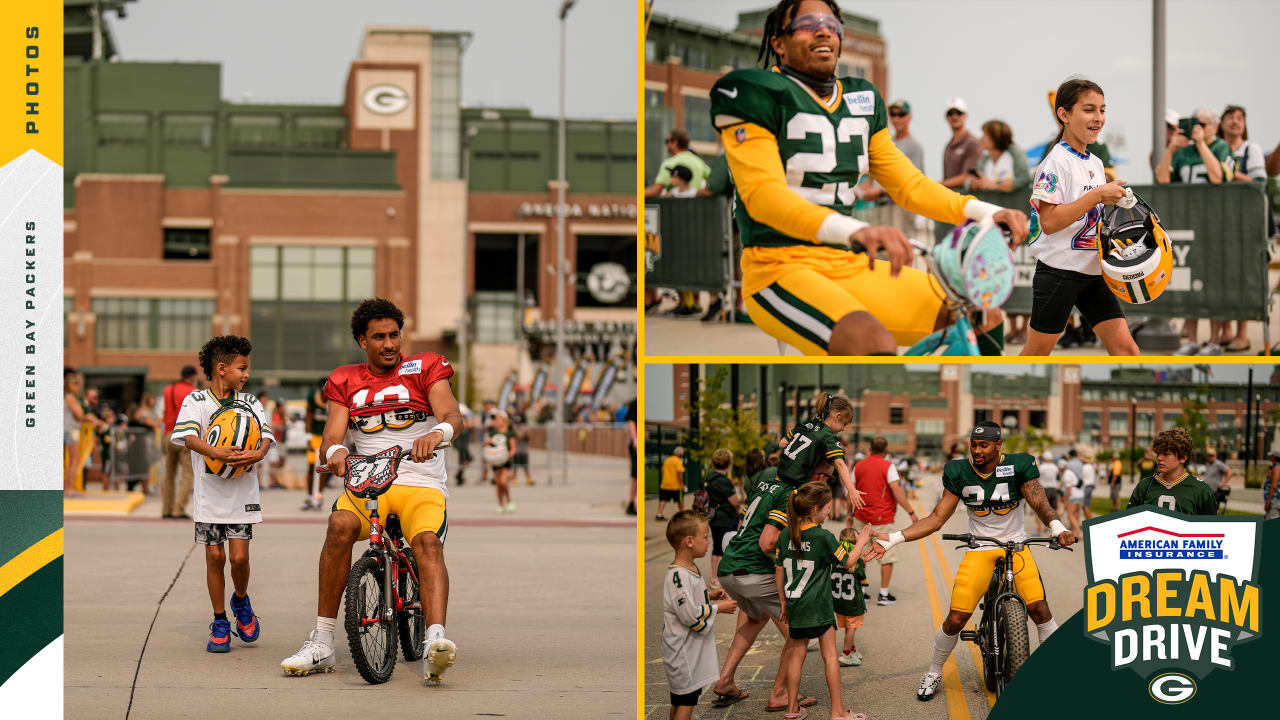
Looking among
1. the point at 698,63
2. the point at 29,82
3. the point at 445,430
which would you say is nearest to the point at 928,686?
the point at 698,63

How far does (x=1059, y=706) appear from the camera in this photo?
4.90m

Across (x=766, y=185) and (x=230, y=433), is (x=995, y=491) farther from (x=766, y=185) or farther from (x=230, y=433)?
(x=230, y=433)

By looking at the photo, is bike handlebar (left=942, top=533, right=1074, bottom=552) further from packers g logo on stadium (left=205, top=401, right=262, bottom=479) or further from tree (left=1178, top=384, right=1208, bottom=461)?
packers g logo on stadium (left=205, top=401, right=262, bottom=479)

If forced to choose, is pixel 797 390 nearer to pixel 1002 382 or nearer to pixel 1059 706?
pixel 1002 382

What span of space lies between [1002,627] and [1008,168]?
1.66 metres

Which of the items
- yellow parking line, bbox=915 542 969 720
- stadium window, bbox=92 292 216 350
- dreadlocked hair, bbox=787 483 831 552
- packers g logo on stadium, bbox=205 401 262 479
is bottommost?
yellow parking line, bbox=915 542 969 720

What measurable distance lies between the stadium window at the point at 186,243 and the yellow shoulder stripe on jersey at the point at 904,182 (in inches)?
3160

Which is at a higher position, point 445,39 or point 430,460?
point 445,39

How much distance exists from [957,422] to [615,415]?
173 feet

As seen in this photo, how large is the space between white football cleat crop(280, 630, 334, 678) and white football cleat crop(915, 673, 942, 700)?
326 cm

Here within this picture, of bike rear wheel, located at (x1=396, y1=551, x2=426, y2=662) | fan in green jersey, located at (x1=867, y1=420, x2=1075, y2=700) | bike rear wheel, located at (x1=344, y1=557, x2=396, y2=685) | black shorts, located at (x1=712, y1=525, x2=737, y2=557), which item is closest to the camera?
fan in green jersey, located at (x1=867, y1=420, x2=1075, y2=700)

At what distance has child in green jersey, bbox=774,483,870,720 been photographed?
489 centimetres

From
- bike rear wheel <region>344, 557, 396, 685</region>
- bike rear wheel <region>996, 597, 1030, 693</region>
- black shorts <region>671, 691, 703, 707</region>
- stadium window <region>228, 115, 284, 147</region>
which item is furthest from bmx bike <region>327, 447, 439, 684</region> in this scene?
stadium window <region>228, 115, 284, 147</region>

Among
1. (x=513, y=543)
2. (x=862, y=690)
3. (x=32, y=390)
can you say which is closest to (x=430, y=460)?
(x=32, y=390)
